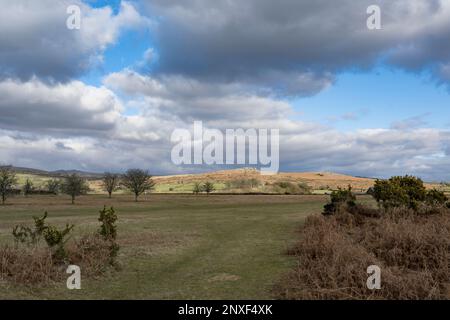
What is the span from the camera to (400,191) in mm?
27500

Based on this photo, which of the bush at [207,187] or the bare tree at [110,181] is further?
the bush at [207,187]

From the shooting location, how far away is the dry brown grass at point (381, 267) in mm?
9898

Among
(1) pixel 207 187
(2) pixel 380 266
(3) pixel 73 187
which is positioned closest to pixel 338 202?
(2) pixel 380 266

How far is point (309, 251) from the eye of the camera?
14.7 m

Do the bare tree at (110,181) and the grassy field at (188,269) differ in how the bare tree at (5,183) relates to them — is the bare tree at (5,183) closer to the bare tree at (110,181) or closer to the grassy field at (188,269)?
the bare tree at (110,181)

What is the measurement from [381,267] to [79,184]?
7177cm

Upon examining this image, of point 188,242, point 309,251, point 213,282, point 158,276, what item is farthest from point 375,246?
point 188,242

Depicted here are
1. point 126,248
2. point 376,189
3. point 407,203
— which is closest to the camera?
point 126,248

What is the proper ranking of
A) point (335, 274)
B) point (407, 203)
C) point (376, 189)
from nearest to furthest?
point (335, 274) → point (407, 203) → point (376, 189)

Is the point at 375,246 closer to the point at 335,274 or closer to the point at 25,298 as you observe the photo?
the point at 335,274

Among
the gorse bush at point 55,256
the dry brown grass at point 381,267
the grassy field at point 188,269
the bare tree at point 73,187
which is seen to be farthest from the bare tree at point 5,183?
the dry brown grass at point 381,267

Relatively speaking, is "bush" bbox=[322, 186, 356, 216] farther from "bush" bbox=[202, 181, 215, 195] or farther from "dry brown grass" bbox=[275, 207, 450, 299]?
"bush" bbox=[202, 181, 215, 195]

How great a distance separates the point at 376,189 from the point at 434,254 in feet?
58.6

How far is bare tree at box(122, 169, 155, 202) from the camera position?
8075 centimetres
